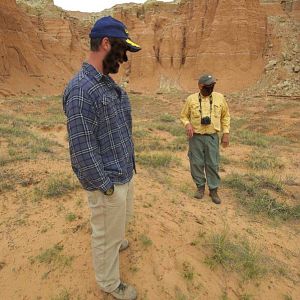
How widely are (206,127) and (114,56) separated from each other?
2.62 meters

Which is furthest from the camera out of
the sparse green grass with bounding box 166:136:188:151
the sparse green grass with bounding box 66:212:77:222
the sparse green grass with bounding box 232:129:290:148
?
the sparse green grass with bounding box 232:129:290:148

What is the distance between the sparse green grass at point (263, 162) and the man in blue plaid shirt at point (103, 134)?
5.18 m

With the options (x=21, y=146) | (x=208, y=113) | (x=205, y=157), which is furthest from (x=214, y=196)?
(x=21, y=146)

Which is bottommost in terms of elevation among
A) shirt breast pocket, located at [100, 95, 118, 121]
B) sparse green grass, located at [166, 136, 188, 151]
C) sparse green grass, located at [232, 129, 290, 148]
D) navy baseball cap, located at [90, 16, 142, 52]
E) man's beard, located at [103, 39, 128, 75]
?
sparse green grass, located at [232, 129, 290, 148]

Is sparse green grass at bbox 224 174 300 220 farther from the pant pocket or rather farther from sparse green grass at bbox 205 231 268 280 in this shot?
the pant pocket

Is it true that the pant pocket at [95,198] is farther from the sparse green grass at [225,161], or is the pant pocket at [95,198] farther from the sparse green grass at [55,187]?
the sparse green grass at [225,161]

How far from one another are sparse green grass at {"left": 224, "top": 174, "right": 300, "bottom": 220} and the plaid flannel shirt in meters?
3.08

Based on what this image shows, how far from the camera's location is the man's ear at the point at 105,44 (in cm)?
222

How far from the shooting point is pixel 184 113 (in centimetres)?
485

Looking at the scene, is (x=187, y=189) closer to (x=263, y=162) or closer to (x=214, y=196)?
(x=214, y=196)

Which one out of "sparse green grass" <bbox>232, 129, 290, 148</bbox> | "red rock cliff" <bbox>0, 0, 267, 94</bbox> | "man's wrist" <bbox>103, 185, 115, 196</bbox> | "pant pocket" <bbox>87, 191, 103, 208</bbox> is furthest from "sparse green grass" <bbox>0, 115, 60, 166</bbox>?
"red rock cliff" <bbox>0, 0, 267, 94</bbox>

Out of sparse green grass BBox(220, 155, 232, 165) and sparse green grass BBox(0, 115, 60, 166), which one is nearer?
sparse green grass BBox(0, 115, 60, 166)

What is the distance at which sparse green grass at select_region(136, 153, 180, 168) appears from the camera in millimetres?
6555

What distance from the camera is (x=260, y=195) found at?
17.3 ft
